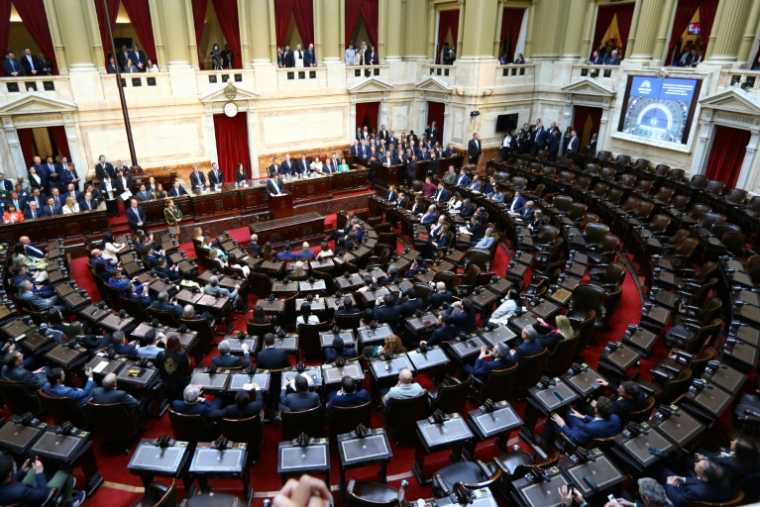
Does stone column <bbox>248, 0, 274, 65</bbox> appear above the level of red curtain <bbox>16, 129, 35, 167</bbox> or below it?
above

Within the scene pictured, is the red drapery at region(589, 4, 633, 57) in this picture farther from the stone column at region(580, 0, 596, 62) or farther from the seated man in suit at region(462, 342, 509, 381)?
the seated man in suit at region(462, 342, 509, 381)

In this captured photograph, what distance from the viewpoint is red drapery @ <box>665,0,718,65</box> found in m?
15.8

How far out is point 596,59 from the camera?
1919 centimetres

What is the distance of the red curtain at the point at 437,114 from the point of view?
2211 centimetres

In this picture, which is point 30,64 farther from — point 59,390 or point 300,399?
point 300,399

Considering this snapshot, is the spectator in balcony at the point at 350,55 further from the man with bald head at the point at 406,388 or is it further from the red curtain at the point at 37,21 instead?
the man with bald head at the point at 406,388

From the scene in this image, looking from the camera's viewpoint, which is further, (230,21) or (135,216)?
(230,21)

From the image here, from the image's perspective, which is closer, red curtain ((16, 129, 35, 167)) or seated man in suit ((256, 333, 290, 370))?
seated man in suit ((256, 333, 290, 370))

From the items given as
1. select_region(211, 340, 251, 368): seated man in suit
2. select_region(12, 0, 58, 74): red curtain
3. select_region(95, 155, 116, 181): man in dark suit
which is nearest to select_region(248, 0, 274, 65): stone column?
select_region(12, 0, 58, 74): red curtain

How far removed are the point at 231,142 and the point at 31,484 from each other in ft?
51.1

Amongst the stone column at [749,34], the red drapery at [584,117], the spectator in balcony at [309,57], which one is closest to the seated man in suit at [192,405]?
the spectator in balcony at [309,57]

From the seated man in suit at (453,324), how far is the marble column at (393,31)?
16.7 metres

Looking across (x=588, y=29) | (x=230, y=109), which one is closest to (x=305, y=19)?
(x=230, y=109)

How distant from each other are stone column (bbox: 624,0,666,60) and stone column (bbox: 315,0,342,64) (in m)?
11.4
